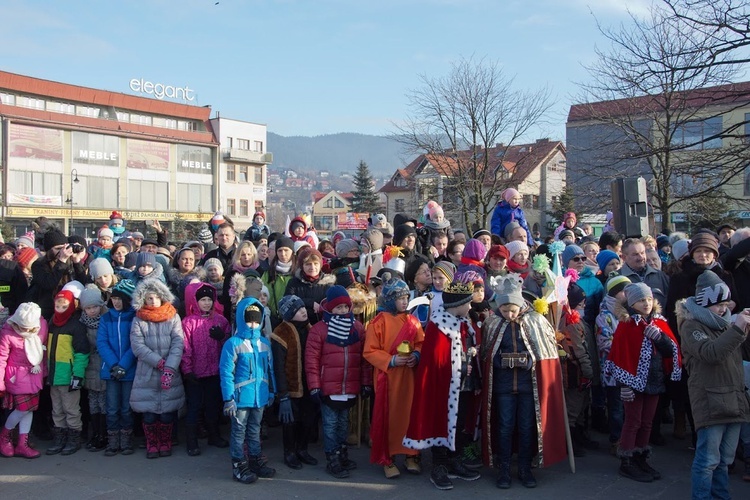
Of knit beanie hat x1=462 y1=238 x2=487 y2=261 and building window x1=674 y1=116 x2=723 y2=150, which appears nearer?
knit beanie hat x1=462 y1=238 x2=487 y2=261

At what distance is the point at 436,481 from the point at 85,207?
5700 cm

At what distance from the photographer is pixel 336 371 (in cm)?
603

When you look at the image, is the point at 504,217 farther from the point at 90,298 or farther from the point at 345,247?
the point at 90,298

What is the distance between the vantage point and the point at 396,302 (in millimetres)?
6020

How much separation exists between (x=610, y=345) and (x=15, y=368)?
624 cm

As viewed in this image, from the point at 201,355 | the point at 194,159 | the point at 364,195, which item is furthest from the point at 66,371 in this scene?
the point at 364,195

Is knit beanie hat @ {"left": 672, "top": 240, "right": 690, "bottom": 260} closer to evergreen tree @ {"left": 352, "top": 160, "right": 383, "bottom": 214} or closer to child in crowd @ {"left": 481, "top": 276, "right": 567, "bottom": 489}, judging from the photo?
child in crowd @ {"left": 481, "top": 276, "right": 567, "bottom": 489}

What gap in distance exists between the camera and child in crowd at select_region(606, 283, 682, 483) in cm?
A: 564

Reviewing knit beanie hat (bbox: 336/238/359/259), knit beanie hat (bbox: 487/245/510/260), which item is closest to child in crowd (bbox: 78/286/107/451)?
knit beanie hat (bbox: 336/238/359/259)

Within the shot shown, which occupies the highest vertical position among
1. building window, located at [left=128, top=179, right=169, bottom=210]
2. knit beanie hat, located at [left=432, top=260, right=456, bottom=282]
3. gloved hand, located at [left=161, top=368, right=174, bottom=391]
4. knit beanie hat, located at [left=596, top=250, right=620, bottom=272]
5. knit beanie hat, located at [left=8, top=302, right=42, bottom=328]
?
building window, located at [left=128, top=179, right=169, bottom=210]

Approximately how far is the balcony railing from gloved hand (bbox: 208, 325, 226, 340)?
206ft

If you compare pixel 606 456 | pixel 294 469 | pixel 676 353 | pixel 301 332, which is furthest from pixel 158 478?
pixel 676 353

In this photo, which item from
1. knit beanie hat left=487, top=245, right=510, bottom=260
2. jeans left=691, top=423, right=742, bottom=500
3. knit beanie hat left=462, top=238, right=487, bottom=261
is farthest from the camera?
knit beanie hat left=462, top=238, right=487, bottom=261

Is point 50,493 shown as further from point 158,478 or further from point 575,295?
point 575,295
